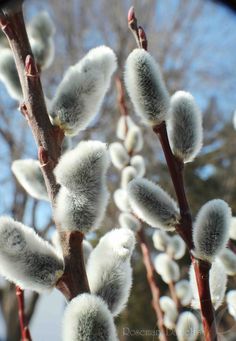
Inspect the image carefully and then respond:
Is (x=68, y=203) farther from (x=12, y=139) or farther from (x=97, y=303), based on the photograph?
(x=12, y=139)

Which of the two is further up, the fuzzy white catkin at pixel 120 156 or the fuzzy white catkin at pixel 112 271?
the fuzzy white catkin at pixel 112 271

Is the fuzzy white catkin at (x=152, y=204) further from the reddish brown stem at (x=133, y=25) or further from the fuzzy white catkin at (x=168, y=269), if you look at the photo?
the fuzzy white catkin at (x=168, y=269)

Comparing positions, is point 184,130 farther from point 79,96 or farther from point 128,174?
point 128,174

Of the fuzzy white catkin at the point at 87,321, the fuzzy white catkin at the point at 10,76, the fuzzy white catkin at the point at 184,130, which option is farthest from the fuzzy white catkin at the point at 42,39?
the fuzzy white catkin at the point at 87,321

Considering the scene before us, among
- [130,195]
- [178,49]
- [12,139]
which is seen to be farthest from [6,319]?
[130,195]

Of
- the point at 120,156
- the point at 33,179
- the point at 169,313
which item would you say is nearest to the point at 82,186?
the point at 33,179
